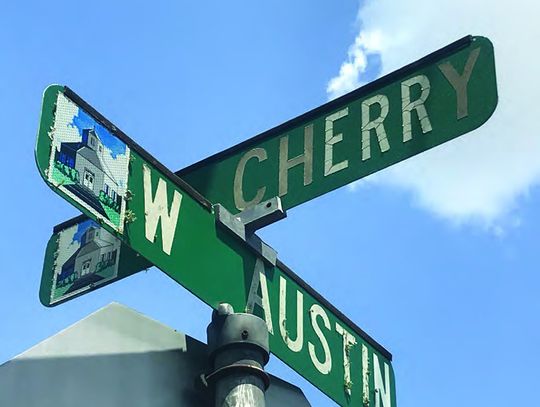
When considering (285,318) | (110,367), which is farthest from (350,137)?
(110,367)

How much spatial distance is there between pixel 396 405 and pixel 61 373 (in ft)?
5.32

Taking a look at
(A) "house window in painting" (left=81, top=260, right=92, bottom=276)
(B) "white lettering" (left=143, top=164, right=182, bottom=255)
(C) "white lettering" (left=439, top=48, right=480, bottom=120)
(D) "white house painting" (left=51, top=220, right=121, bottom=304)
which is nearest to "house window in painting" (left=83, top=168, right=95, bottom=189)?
(B) "white lettering" (left=143, top=164, right=182, bottom=255)

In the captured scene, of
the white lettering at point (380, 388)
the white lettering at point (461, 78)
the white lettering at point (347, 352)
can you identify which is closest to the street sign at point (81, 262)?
the white lettering at point (347, 352)

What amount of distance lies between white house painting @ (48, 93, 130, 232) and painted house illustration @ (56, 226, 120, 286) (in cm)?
62

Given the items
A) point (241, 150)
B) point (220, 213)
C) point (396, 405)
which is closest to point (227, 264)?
point (220, 213)

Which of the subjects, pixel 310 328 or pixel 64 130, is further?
pixel 310 328

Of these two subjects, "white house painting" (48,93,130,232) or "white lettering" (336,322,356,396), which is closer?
"white house painting" (48,93,130,232)

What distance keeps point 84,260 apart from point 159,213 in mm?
626

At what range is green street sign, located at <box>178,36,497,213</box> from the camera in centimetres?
286

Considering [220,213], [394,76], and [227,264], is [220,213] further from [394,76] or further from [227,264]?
[394,76]

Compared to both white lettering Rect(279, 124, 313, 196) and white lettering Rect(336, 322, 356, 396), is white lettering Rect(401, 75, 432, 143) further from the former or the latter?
white lettering Rect(336, 322, 356, 396)

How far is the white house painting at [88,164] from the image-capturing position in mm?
2215

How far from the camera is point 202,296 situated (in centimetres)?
255

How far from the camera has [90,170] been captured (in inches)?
90.1
